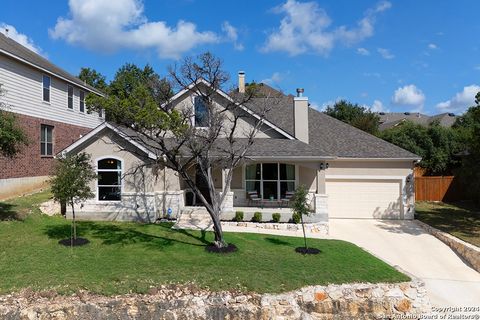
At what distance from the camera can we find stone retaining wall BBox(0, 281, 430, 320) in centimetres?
778

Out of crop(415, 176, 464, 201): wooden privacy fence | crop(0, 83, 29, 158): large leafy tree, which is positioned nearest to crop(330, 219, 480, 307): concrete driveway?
crop(415, 176, 464, 201): wooden privacy fence

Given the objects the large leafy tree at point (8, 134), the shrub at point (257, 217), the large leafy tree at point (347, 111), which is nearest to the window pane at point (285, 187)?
the shrub at point (257, 217)

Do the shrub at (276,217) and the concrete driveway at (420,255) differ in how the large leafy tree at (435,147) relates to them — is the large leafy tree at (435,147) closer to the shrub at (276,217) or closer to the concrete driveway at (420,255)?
the concrete driveway at (420,255)

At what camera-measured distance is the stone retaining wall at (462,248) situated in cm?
1095

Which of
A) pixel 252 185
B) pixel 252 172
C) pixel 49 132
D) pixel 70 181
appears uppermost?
pixel 49 132

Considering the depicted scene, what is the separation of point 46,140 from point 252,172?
12.6 m

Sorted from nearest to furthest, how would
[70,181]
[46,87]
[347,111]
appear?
[70,181]
[46,87]
[347,111]

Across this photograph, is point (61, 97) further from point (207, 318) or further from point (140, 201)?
point (207, 318)

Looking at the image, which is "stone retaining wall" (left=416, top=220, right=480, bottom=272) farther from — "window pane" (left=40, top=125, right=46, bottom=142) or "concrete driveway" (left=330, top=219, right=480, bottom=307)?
"window pane" (left=40, top=125, right=46, bottom=142)

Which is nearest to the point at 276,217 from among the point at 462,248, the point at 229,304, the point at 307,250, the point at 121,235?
the point at 307,250

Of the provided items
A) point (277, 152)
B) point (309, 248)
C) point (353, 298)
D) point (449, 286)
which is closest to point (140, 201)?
point (277, 152)

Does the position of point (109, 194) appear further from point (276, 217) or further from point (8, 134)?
point (276, 217)

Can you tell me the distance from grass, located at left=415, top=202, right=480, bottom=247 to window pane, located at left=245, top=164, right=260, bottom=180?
8.38m

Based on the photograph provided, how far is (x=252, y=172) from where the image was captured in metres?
17.2
